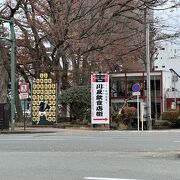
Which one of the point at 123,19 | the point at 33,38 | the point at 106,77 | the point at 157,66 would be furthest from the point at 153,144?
the point at 157,66

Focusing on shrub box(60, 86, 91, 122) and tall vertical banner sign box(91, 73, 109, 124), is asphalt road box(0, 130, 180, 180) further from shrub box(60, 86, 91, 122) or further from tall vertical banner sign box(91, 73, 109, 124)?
shrub box(60, 86, 91, 122)

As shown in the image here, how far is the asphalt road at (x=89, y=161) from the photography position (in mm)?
10281

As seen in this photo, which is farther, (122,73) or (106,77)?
(122,73)

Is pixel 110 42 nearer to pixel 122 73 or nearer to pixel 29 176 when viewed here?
pixel 122 73

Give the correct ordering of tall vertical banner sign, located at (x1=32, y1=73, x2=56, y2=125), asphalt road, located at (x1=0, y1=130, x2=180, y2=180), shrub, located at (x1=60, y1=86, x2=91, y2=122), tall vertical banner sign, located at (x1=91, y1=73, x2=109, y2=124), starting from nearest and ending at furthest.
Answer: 1. asphalt road, located at (x1=0, y1=130, x2=180, y2=180)
2. tall vertical banner sign, located at (x1=91, y1=73, x2=109, y2=124)
3. tall vertical banner sign, located at (x1=32, y1=73, x2=56, y2=125)
4. shrub, located at (x1=60, y1=86, x2=91, y2=122)

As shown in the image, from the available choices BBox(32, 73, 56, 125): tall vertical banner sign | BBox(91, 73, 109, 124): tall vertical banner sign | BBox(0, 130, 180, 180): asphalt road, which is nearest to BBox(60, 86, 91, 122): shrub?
BBox(32, 73, 56, 125): tall vertical banner sign

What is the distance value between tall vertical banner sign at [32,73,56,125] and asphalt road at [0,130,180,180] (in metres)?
16.1

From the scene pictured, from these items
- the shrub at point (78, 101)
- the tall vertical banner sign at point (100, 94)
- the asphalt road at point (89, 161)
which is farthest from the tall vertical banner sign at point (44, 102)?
the asphalt road at point (89, 161)

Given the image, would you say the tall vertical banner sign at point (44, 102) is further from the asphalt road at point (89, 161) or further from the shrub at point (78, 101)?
the asphalt road at point (89, 161)

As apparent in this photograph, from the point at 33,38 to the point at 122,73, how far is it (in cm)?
1741

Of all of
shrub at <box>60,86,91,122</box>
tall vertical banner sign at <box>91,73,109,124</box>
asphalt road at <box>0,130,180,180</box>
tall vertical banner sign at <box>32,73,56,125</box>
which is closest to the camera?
asphalt road at <box>0,130,180,180</box>

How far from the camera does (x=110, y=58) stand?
42.8m

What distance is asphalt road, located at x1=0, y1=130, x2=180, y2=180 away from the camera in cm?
1028

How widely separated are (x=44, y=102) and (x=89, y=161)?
21975 mm
